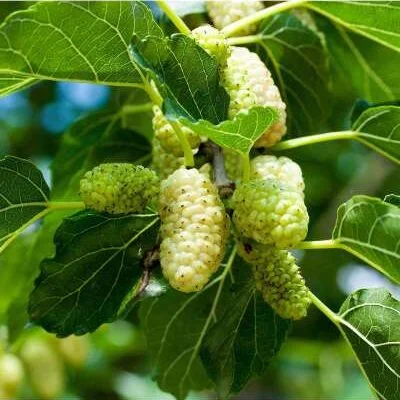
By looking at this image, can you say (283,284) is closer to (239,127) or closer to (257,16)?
(239,127)

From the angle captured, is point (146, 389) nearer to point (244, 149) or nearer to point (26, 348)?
point (26, 348)

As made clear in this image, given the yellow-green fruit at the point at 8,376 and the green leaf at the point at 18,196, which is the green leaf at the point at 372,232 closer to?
the green leaf at the point at 18,196

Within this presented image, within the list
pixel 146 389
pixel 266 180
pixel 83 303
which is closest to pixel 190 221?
pixel 266 180

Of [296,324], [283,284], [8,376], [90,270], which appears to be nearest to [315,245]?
[283,284]

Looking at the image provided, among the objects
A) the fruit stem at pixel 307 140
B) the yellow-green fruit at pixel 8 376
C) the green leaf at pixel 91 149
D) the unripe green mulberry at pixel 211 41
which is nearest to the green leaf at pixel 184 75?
the unripe green mulberry at pixel 211 41

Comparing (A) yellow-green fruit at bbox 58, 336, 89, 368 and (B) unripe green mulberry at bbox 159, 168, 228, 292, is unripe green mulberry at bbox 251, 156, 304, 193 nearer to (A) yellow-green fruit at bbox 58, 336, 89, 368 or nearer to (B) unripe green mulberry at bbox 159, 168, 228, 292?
(B) unripe green mulberry at bbox 159, 168, 228, 292
